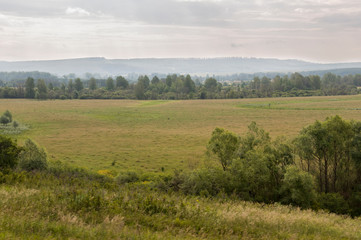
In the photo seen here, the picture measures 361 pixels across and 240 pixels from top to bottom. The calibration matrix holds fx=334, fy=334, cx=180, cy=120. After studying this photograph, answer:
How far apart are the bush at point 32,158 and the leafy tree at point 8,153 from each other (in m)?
0.72

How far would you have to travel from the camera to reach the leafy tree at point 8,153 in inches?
1135

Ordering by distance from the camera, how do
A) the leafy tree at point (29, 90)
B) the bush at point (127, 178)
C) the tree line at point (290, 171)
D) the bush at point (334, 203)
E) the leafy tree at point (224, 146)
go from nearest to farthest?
the tree line at point (290, 171) < the bush at point (334, 203) < the leafy tree at point (224, 146) < the bush at point (127, 178) < the leafy tree at point (29, 90)

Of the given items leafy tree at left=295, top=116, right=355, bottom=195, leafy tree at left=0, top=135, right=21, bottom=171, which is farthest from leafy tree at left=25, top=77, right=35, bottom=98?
leafy tree at left=295, top=116, right=355, bottom=195

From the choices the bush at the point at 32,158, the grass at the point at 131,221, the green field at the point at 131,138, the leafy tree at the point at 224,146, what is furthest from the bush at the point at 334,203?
the bush at the point at 32,158

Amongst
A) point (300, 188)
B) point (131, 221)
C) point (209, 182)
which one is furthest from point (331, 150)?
point (131, 221)

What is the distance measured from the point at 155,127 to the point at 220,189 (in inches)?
2314

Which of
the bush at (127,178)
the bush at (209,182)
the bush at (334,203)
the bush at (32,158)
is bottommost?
the bush at (334,203)

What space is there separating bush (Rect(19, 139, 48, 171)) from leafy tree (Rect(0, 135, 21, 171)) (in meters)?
0.72

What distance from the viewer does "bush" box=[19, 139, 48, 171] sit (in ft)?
100

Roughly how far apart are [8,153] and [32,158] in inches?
93.7

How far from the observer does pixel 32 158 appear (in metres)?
30.8

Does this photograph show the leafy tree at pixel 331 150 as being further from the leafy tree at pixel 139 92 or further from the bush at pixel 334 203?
the leafy tree at pixel 139 92

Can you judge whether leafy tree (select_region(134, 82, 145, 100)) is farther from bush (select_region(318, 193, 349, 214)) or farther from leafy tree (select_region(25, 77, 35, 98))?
bush (select_region(318, 193, 349, 214))

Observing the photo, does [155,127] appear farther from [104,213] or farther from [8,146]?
[104,213]
